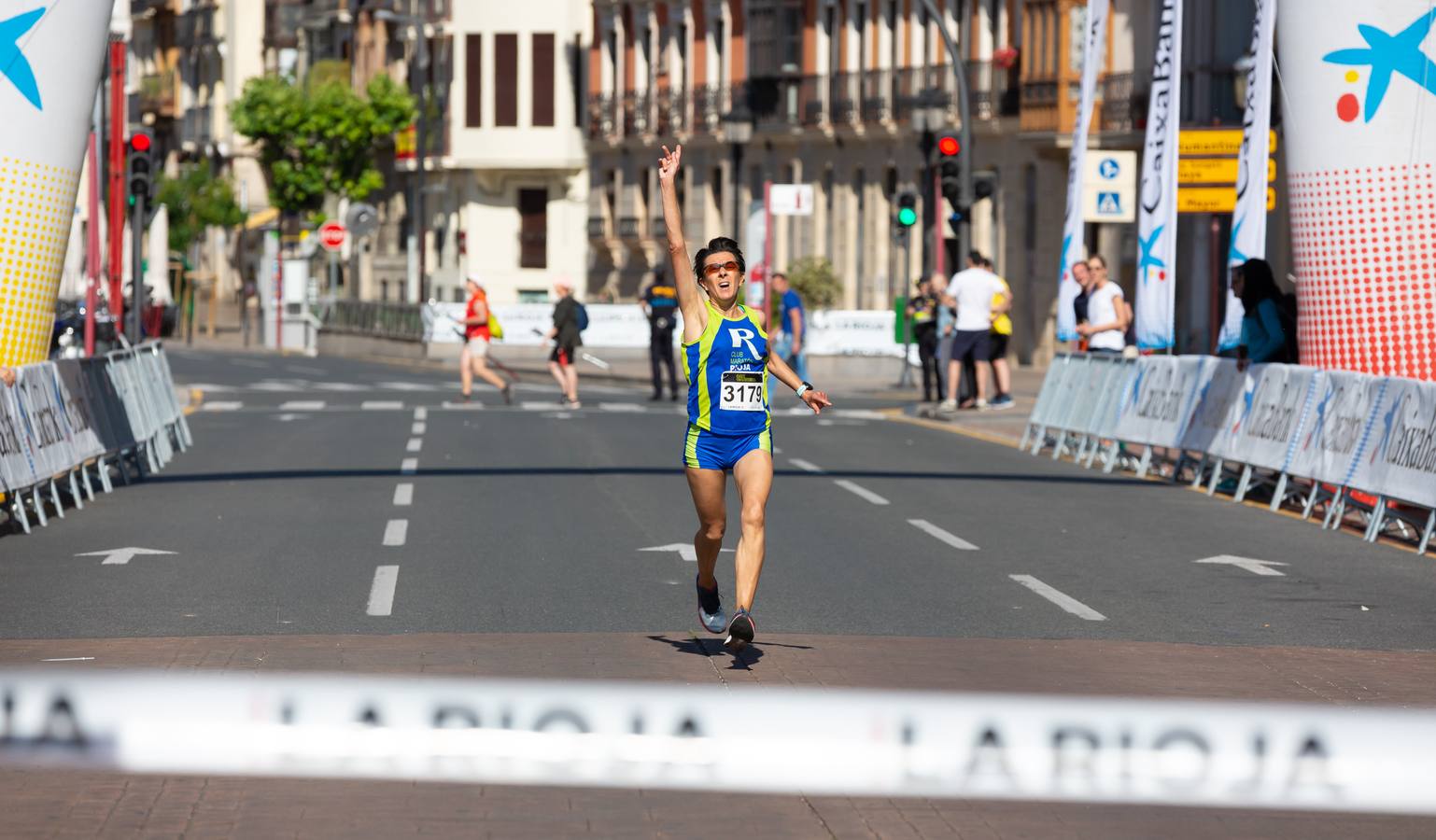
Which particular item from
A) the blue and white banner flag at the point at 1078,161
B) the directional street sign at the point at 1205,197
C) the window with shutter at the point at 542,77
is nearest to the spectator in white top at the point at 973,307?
the blue and white banner flag at the point at 1078,161

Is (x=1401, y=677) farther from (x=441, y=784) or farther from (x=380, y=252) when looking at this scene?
(x=380, y=252)

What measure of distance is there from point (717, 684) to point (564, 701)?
4664 millimetres

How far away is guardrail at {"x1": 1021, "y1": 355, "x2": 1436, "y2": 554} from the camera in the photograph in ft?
53.7

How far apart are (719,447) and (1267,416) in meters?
9.73

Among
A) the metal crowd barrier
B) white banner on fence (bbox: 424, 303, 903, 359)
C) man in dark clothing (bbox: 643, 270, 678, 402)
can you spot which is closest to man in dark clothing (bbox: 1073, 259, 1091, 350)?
the metal crowd barrier

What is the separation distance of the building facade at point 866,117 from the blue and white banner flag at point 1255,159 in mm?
16645

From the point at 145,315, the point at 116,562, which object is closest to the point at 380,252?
the point at 145,315

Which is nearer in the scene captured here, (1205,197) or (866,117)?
(1205,197)

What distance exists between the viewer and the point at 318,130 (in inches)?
3359

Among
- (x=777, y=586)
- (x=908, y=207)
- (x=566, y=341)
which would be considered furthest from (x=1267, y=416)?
(x=908, y=207)

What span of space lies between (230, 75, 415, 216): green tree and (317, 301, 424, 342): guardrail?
14.8 metres

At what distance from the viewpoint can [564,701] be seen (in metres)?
4.94

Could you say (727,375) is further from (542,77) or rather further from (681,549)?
(542,77)

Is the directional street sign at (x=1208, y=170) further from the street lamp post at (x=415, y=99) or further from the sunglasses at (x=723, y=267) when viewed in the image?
the street lamp post at (x=415, y=99)
